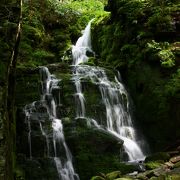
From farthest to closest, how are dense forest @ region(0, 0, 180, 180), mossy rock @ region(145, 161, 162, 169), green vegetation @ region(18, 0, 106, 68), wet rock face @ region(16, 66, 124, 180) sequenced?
green vegetation @ region(18, 0, 106, 68)
wet rock face @ region(16, 66, 124, 180)
dense forest @ region(0, 0, 180, 180)
mossy rock @ region(145, 161, 162, 169)

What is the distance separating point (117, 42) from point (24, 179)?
8414 millimetres

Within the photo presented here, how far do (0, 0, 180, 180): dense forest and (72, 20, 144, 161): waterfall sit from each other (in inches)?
1.4

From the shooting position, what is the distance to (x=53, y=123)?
37.7 ft

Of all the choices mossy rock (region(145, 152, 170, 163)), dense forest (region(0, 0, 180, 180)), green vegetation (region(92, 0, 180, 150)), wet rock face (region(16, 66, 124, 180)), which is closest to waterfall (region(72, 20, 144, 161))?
dense forest (region(0, 0, 180, 180))

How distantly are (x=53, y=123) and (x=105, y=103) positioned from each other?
2.20m

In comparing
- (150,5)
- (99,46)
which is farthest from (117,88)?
(99,46)

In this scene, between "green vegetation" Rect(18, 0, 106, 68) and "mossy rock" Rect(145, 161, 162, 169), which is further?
"green vegetation" Rect(18, 0, 106, 68)

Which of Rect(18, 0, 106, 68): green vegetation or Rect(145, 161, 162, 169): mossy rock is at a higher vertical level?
Rect(18, 0, 106, 68): green vegetation

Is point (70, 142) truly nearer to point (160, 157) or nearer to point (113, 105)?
point (160, 157)

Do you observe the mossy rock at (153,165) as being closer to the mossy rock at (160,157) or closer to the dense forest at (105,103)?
the dense forest at (105,103)

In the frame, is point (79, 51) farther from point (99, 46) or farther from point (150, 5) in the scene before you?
point (150, 5)

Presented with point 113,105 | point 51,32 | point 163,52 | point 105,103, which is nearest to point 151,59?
point 163,52

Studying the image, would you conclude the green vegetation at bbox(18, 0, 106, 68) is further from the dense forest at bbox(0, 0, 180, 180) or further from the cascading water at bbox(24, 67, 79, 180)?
the cascading water at bbox(24, 67, 79, 180)

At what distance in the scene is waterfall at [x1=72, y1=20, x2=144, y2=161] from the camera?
39.7 feet
